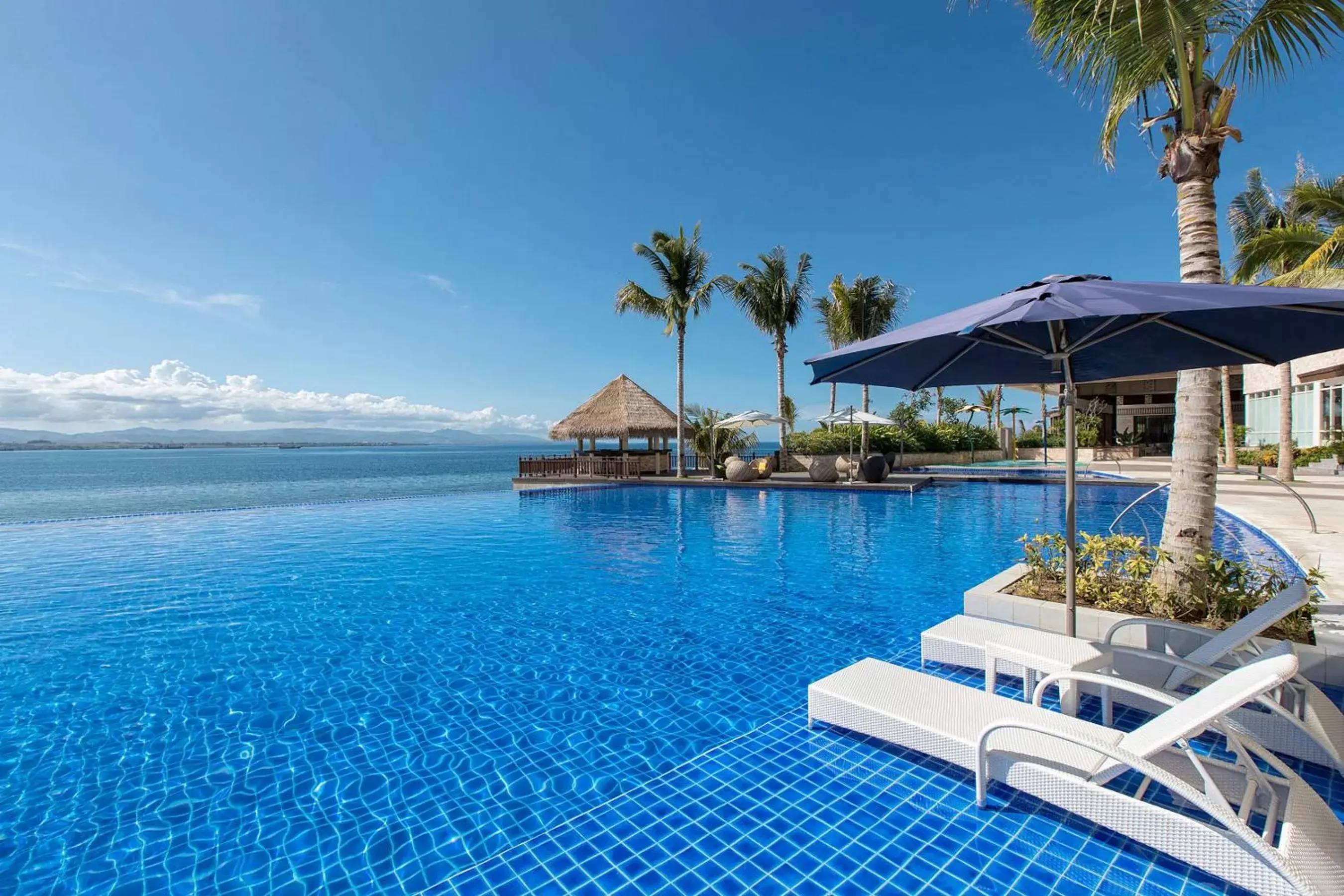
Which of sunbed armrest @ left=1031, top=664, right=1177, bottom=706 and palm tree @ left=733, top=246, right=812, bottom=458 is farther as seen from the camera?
palm tree @ left=733, top=246, right=812, bottom=458

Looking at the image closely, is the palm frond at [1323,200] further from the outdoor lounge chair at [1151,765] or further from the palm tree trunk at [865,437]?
the outdoor lounge chair at [1151,765]

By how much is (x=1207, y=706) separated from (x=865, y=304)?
27.0m

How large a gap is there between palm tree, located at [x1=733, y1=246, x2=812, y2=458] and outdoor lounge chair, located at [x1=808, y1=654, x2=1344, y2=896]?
862 inches

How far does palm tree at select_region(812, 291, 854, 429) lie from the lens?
88.7 ft

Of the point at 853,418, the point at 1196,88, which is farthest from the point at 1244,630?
the point at 853,418

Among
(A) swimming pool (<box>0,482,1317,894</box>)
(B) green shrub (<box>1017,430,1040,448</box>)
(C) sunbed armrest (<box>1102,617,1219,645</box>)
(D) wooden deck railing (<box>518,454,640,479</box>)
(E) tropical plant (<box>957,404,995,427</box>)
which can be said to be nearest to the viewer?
(A) swimming pool (<box>0,482,1317,894</box>)

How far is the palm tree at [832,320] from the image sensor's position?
88.7 feet

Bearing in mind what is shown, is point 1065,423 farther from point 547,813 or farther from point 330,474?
point 330,474

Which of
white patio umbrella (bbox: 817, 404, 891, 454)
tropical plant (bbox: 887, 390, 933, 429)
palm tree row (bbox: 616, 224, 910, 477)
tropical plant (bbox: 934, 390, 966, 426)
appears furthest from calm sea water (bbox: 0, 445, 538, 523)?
tropical plant (bbox: 934, 390, 966, 426)

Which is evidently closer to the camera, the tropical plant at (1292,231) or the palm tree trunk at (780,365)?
the tropical plant at (1292,231)

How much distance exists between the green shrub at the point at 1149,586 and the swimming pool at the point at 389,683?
1268mm

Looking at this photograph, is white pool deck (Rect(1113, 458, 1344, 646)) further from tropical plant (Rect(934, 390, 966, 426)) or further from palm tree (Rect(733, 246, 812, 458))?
tropical plant (Rect(934, 390, 966, 426))

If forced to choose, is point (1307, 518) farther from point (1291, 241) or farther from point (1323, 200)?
point (1323, 200)

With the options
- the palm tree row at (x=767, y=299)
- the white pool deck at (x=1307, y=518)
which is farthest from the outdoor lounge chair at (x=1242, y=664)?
the palm tree row at (x=767, y=299)
